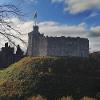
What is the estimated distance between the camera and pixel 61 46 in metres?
126

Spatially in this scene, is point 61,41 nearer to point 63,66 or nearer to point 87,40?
point 87,40

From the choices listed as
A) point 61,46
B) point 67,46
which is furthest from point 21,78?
point 67,46

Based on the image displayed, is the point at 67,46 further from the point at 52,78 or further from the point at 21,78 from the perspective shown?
the point at 52,78

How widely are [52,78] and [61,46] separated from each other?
76.2 metres

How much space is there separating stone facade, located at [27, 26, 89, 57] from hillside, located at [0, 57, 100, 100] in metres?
65.7

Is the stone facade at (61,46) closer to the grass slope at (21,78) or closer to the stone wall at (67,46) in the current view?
the stone wall at (67,46)

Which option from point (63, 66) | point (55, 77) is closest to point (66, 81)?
point (55, 77)

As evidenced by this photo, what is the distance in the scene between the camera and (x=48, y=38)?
411ft

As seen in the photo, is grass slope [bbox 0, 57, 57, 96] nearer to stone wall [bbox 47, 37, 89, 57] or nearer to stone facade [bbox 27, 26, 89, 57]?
stone facade [bbox 27, 26, 89, 57]

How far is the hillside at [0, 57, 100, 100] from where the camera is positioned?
45.2 m

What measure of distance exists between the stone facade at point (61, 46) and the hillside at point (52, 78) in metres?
65.7

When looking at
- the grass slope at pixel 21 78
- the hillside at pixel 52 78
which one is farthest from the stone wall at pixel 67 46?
the grass slope at pixel 21 78

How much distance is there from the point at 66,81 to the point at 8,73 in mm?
→ 10970

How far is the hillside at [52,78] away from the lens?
4525 centimetres
